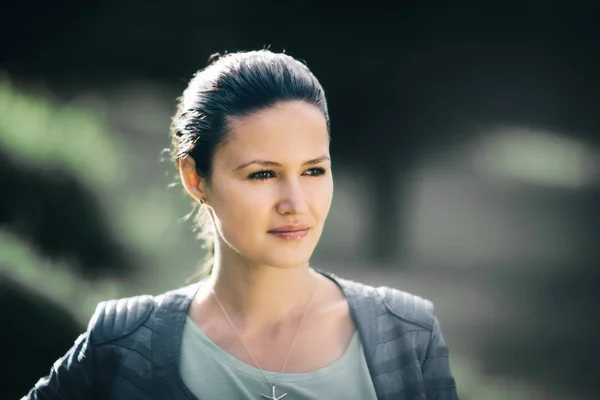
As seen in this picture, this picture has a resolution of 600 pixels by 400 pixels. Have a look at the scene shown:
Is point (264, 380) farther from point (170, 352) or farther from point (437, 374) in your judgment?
point (437, 374)

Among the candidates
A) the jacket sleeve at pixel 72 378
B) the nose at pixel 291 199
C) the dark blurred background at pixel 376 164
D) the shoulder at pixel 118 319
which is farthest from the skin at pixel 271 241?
the dark blurred background at pixel 376 164

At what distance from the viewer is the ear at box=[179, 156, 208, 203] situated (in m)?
1.44

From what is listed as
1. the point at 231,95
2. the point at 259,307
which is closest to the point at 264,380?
the point at 259,307

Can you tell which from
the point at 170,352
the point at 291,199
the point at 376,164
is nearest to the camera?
the point at 291,199

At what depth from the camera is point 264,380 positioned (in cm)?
137

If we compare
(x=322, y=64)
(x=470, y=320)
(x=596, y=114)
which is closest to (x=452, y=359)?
(x=470, y=320)

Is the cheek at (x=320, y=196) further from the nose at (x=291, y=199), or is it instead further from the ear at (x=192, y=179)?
the ear at (x=192, y=179)

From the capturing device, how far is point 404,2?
2.27m

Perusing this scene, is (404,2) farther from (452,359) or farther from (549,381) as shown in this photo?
(549,381)

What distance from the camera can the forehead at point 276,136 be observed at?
4.27 feet

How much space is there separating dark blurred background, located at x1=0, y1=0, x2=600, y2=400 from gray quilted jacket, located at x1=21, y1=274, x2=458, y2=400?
0.80 m

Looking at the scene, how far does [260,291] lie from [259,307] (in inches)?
1.7

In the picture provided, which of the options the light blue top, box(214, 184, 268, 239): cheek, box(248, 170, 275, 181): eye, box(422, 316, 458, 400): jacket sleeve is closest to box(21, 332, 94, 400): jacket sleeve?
the light blue top

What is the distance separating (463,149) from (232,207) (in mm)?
1201
